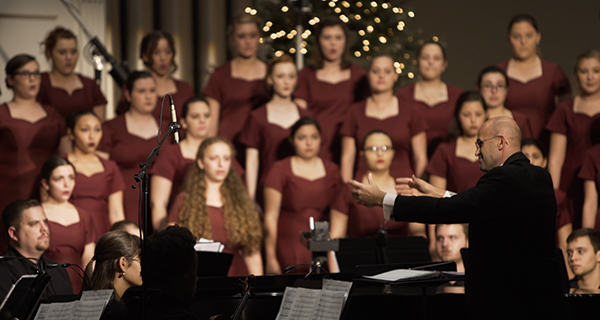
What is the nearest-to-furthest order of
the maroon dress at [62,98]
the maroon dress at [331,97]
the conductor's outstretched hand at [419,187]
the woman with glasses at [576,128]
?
the conductor's outstretched hand at [419,187] → the woman with glasses at [576,128] → the maroon dress at [62,98] → the maroon dress at [331,97]

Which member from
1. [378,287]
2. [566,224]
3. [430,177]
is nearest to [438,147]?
[430,177]

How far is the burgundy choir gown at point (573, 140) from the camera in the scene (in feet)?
18.7

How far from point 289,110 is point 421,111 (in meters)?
1.03

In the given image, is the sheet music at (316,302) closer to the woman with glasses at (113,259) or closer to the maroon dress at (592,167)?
the woman with glasses at (113,259)

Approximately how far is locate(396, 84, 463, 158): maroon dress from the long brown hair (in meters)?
1.50

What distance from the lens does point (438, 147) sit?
5.66 meters

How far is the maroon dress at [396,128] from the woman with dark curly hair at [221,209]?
92 centimetres

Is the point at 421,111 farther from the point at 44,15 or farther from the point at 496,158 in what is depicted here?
the point at 44,15

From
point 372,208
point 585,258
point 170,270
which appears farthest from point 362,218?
point 170,270

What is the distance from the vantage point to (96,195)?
5.36 meters

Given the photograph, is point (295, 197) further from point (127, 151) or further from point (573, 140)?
point (573, 140)

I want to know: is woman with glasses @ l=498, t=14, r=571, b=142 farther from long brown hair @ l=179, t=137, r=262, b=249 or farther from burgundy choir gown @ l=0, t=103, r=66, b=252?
burgundy choir gown @ l=0, t=103, r=66, b=252

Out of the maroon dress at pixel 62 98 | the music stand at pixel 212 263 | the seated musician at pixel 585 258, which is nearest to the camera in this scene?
the music stand at pixel 212 263

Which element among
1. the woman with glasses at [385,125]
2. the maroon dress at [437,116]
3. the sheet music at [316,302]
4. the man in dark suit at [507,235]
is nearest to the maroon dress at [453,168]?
the woman with glasses at [385,125]
